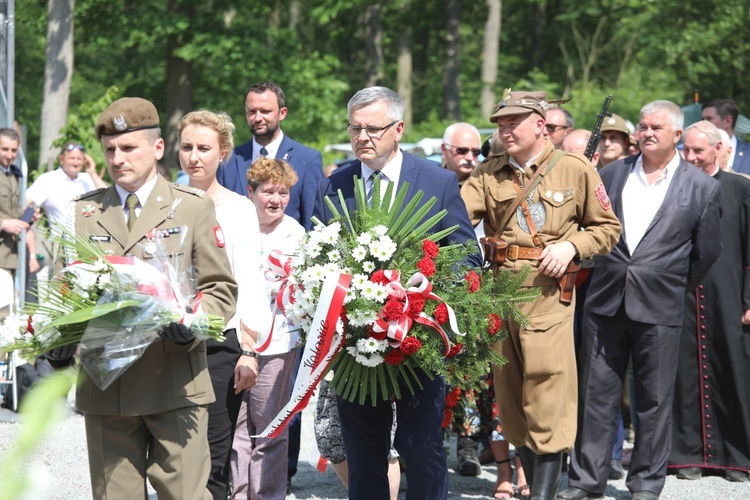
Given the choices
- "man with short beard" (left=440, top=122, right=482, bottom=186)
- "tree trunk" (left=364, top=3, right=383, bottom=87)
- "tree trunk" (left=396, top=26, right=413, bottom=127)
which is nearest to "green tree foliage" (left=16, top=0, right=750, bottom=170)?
"tree trunk" (left=364, top=3, right=383, bottom=87)

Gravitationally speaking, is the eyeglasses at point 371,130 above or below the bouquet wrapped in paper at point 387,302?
above

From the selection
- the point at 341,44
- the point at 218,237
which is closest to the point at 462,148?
the point at 218,237

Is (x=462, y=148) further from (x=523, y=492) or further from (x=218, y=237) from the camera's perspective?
(x=218, y=237)

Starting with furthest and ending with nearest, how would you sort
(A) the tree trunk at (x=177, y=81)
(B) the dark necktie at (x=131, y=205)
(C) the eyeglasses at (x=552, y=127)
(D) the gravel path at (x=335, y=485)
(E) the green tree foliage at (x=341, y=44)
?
(A) the tree trunk at (x=177, y=81) → (E) the green tree foliage at (x=341, y=44) → (C) the eyeglasses at (x=552, y=127) → (D) the gravel path at (x=335, y=485) → (B) the dark necktie at (x=131, y=205)

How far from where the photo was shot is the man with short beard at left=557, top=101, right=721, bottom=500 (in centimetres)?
614

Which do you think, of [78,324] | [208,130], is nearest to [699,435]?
[208,130]

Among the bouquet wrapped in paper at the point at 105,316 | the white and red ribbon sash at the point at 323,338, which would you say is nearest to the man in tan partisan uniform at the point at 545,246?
the white and red ribbon sash at the point at 323,338

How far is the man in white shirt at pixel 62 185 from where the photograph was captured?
11.0 meters

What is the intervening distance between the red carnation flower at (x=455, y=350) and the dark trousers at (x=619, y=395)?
2.26 metres

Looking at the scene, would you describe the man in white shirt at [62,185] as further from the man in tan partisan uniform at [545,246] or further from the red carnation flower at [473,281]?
the red carnation flower at [473,281]

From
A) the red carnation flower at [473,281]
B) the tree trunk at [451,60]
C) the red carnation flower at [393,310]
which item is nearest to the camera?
the red carnation flower at [393,310]

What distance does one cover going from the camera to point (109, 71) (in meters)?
31.5

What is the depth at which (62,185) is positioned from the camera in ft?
36.5

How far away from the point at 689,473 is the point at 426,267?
3.86 m
